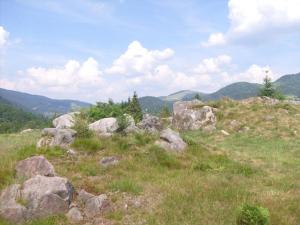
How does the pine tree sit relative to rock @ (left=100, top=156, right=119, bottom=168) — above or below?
above

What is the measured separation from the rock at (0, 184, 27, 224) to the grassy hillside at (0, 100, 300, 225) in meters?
1.05

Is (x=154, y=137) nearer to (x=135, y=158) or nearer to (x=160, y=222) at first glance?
(x=135, y=158)

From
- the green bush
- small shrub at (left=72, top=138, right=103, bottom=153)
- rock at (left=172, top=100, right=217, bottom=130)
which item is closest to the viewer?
the green bush

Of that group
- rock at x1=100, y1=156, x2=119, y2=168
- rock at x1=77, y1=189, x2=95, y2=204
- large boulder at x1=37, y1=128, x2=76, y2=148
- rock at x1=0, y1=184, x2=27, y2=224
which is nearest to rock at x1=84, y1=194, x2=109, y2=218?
rock at x1=77, y1=189, x2=95, y2=204

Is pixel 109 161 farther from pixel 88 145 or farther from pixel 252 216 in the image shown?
pixel 252 216

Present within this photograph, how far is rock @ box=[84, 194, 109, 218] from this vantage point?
1356cm

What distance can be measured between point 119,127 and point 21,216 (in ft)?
45.6

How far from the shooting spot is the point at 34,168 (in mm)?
16406

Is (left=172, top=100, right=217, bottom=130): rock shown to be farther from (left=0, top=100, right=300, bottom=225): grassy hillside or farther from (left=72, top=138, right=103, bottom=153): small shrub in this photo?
(left=72, top=138, right=103, bottom=153): small shrub

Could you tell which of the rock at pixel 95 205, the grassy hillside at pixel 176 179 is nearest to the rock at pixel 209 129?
the grassy hillside at pixel 176 179

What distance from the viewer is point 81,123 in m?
22.7

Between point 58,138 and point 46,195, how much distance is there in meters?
8.24

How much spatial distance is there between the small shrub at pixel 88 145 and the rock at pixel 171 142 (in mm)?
3644

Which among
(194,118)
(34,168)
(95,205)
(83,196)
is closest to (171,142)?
(34,168)
